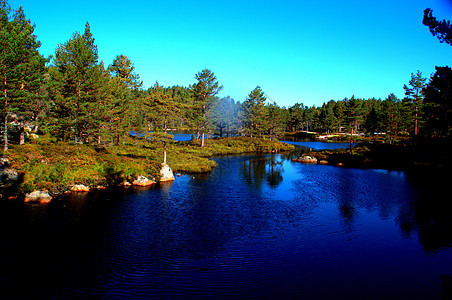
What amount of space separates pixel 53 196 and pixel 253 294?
25.5m

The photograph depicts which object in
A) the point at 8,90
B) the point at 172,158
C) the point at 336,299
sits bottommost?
the point at 336,299

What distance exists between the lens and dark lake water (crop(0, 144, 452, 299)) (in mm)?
14133

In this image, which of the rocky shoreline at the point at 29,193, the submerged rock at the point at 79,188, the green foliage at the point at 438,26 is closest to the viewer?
the green foliage at the point at 438,26

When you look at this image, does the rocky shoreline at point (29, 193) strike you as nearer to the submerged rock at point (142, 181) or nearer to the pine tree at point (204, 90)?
the submerged rock at point (142, 181)

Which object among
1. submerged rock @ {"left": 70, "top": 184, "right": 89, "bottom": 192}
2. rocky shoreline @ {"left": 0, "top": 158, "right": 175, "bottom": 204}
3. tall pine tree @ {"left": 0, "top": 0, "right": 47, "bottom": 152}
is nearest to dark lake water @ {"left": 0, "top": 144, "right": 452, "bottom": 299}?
rocky shoreline @ {"left": 0, "top": 158, "right": 175, "bottom": 204}

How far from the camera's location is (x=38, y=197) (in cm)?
2728

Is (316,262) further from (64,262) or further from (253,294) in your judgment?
(64,262)

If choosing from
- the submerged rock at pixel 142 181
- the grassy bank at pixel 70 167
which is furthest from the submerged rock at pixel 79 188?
the submerged rock at pixel 142 181

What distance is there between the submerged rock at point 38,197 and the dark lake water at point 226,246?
140 cm

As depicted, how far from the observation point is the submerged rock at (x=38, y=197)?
27.0 m

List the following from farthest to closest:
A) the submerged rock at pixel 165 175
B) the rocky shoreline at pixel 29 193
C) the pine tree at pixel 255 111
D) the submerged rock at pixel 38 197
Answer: the pine tree at pixel 255 111 < the submerged rock at pixel 165 175 < the rocky shoreline at pixel 29 193 < the submerged rock at pixel 38 197

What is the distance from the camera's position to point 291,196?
3334 cm

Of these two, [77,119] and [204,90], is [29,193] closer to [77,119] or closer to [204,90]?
[77,119]

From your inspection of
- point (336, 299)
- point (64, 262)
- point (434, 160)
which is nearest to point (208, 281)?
point (336, 299)
